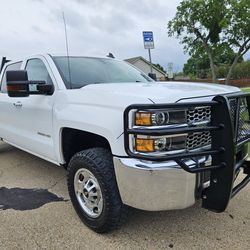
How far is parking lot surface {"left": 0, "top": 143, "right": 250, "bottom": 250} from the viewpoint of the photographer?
299cm

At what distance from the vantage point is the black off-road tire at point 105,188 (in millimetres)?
2910

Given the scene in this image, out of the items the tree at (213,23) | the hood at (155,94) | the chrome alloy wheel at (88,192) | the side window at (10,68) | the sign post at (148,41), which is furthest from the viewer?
the tree at (213,23)

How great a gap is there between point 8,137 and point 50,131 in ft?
5.78

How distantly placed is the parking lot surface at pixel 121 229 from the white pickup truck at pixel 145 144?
8.1 inches

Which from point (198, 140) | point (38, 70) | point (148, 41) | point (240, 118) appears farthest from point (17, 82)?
point (148, 41)

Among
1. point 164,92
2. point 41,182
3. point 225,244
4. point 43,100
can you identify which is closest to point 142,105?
point 164,92

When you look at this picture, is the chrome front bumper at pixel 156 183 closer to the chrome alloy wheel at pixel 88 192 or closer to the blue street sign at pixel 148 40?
the chrome alloy wheel at pixel 88 192

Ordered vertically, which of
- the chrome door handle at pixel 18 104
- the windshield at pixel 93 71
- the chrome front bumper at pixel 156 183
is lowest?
the chrome front bumper at pixel 156 183

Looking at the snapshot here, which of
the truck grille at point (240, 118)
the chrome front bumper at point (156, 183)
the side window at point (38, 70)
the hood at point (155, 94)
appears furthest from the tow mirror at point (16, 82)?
the truck grille at point (240, 118)

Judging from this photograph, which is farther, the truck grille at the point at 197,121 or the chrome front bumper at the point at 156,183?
the truck grille at the point at 197,121

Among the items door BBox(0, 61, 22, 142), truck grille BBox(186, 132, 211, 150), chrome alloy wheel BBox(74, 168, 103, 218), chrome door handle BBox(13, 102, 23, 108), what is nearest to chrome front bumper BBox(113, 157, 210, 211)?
truck grille BBox(186, 132, 211, 150)

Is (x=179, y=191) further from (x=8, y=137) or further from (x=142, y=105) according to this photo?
(x=8, y=137)

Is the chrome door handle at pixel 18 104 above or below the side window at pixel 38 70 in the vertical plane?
below

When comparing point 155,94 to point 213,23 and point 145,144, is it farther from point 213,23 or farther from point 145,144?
point 213,23
